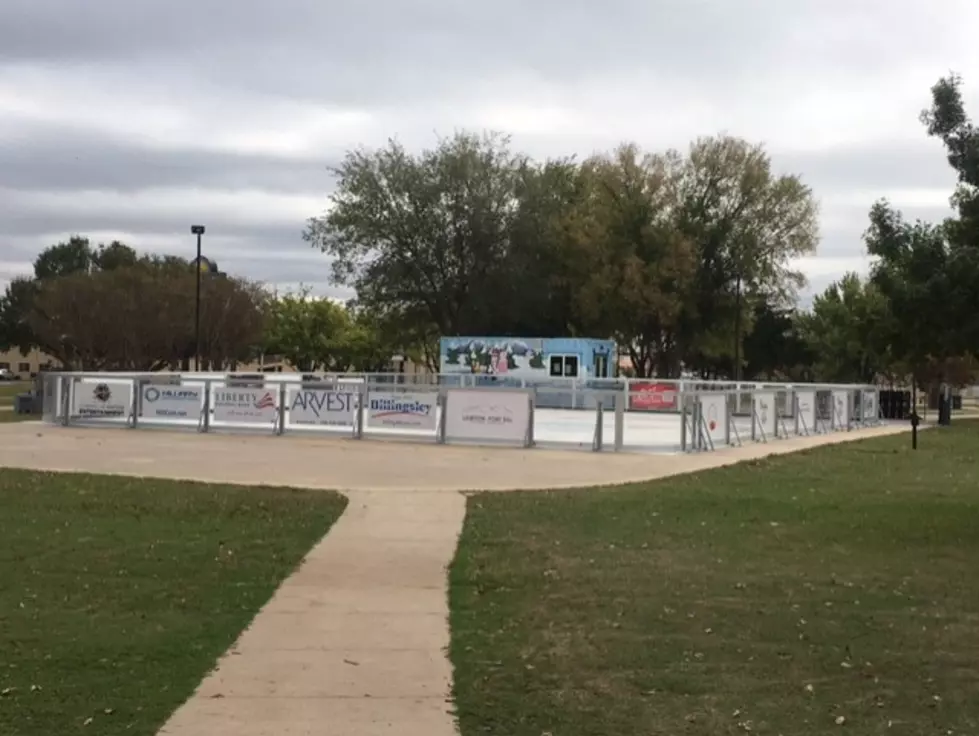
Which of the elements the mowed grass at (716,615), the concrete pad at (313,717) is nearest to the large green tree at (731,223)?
the mowed grass at (716,615)

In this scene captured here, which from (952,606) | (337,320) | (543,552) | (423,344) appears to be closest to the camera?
(952,606)

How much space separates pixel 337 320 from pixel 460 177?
28.8 meters

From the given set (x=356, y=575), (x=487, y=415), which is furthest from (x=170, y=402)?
(x=356, y=575)

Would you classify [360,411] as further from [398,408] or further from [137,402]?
[137,402]

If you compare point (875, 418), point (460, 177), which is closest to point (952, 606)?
point (875, 418)

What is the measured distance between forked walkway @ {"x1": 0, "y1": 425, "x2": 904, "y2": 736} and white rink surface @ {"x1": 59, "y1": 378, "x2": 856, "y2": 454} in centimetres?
134

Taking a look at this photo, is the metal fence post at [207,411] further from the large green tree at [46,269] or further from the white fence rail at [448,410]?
the large green tree at [46,269]

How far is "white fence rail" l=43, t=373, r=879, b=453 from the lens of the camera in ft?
80.7

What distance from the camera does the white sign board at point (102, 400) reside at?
28891mm

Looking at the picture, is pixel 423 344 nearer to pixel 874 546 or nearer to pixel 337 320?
pixel 337 320

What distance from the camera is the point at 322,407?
1049 inches

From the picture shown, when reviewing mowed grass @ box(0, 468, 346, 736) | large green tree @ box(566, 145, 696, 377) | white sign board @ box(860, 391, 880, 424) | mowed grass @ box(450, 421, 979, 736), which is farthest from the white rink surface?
large green tree @ box(566, 145, 696, 377)

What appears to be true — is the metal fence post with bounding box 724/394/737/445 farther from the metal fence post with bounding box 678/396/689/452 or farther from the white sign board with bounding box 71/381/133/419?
the white sign board with bounding box 71/381/133/419

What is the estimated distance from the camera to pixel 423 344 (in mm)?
72750
